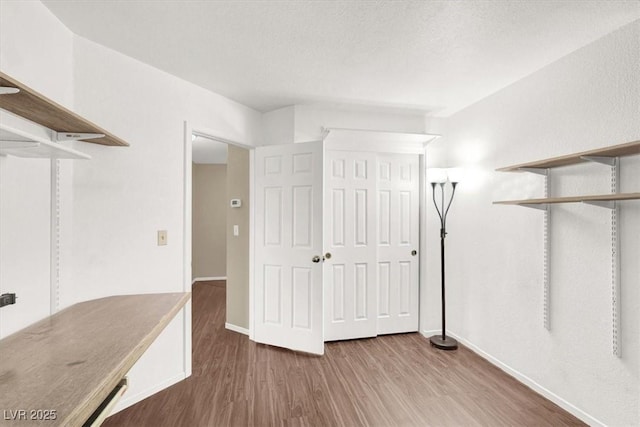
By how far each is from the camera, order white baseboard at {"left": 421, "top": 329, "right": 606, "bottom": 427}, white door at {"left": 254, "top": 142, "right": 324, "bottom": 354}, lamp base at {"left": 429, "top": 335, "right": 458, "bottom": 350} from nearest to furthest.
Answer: white baseboard at {"left": 421, "top": 329, "right": 606, "bottom": 427}
white door at {"left": 254, "top": 142, "right": 324, "bottom": 354}
lamp base at {"left": 429, "top": 335, "right": 458, "bottom": 350}

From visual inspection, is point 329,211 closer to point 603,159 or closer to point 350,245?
point 350,245

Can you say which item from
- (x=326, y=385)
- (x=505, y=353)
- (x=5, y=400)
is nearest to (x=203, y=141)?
(x=326, y=385)

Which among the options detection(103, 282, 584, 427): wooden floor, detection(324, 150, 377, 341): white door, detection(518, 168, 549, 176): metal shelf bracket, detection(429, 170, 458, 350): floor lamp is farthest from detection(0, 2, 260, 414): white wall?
detection(518, 168, 549, 176): metal shelf bracket

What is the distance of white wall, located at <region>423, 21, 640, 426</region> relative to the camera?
5.76 feet

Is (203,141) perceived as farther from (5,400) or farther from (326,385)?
(5,400)

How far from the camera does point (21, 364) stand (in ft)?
3.37

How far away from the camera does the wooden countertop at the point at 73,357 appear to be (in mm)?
795

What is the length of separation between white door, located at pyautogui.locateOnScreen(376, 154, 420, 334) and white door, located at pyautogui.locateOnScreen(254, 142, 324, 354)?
861 millimetres

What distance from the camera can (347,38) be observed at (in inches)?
75.8

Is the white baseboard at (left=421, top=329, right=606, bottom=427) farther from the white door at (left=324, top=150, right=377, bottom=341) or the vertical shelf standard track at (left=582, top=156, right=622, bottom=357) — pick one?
the white door at (left=324, top=150, right=377, bottom=341)

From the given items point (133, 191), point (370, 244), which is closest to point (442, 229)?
point (370, 244)

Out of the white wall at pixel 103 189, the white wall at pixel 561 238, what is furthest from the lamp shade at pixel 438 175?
the white wall at pixel 103 189

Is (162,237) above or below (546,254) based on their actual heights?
above

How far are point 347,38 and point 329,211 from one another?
170 cm
